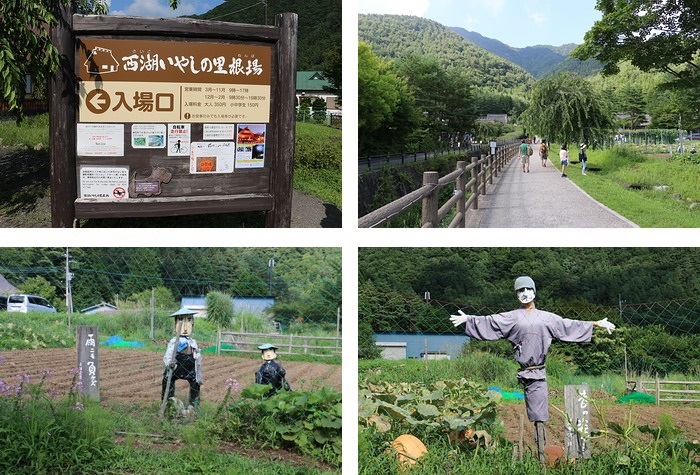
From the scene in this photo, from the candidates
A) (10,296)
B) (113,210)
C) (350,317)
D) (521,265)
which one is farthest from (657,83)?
(10,296)

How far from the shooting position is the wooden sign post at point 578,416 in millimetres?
3984

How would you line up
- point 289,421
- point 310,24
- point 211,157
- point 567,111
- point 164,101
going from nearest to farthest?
point 164,101, point 289,421, point 211,157, point 567,111, point 310,24

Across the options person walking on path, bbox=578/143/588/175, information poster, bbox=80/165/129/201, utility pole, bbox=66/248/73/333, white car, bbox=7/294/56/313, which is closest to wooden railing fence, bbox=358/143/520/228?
person walking on path, bbox=578/143/588/175

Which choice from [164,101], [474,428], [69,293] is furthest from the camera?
[69,293]

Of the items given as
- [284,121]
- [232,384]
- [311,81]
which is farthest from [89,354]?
[311,81]

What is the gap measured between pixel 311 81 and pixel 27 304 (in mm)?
6558

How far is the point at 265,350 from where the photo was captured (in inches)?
183

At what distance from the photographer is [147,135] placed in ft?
14.1

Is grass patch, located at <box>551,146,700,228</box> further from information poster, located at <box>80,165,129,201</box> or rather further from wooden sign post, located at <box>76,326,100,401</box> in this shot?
wooden sign post, located at <box>76,326,100,401</box>

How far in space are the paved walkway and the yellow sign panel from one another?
2.25 metres

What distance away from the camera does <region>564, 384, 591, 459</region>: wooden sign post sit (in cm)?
398

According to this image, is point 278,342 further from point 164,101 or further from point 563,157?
point 563,157

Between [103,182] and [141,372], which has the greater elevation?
[103,182]

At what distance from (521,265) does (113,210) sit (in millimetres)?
2862
